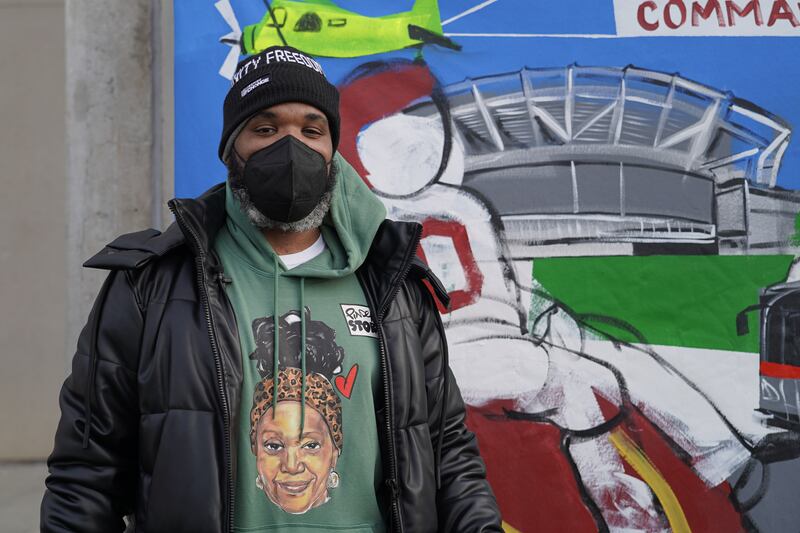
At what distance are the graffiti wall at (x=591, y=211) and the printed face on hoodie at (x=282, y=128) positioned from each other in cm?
149

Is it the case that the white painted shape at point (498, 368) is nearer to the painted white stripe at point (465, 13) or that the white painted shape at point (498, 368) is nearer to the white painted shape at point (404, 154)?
the white painted shape at point (404, 154)

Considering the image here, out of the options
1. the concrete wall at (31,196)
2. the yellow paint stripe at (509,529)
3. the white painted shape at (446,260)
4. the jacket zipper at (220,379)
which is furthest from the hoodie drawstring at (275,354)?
the concrete wall at (31,196)

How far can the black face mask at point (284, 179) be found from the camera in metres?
2.03

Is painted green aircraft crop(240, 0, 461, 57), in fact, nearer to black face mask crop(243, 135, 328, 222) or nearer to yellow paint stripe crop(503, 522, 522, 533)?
black face mask crop(243, 135, 328, 222)

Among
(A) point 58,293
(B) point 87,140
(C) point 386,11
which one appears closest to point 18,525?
(A) point 58,293

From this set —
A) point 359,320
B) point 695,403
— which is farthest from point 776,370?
point 359,320

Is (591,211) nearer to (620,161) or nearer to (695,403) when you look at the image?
(620,161)

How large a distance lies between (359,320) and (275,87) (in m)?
0.57

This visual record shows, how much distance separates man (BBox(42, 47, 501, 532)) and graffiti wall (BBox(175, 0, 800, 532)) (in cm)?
145

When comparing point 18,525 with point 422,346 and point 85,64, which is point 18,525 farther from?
point 422,346

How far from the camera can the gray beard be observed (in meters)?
2.09

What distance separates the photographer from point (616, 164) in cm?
369

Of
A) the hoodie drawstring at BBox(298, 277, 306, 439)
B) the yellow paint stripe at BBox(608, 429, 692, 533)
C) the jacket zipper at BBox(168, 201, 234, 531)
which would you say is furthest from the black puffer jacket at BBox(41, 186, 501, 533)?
the yellow paint stripe at BBox(608, 429, 692, 533)

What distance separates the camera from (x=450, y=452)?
217cm
